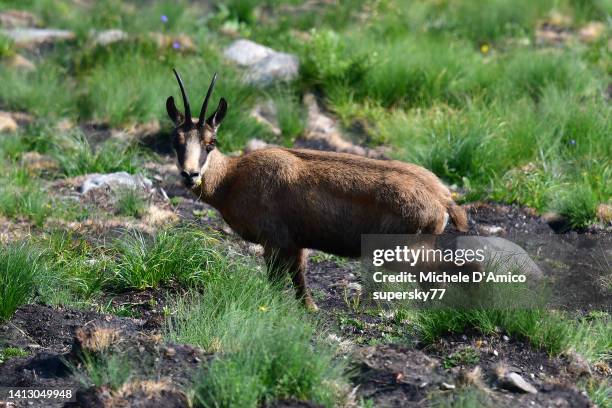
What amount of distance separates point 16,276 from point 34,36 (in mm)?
8361

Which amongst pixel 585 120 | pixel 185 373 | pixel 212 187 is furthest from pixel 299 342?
pixel 585 120

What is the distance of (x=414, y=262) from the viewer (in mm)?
8055

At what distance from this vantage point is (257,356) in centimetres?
623

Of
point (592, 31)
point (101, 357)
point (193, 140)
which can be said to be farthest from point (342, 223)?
point (592, 31)

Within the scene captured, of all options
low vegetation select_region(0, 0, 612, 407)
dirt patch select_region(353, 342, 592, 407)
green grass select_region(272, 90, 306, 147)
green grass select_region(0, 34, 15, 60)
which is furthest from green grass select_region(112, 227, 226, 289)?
green grass select_region(0, 34, 15, 60)

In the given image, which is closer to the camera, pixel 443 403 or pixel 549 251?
pixel 443 403

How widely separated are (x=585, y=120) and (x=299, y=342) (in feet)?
21.5

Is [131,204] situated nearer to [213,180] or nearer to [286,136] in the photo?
[213,180]

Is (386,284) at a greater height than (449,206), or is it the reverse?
(449,206)

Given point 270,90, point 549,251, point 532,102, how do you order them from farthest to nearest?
point 270,90 → point 532,102 → point 549,251

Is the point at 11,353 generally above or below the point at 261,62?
below

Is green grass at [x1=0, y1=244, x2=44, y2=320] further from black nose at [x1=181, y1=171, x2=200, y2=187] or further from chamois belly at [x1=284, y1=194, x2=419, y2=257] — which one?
chamois belly at [x1=284, y1=194, x2=419, y2=257]

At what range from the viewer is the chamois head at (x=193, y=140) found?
8.31m

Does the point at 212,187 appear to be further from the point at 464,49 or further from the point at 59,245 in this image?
the point at 464,49
